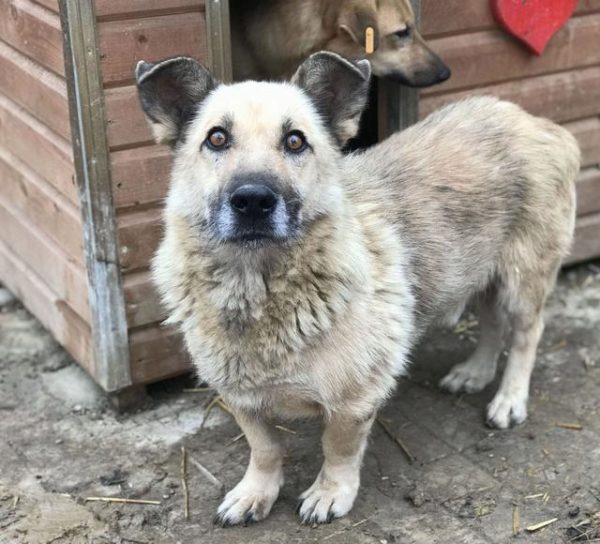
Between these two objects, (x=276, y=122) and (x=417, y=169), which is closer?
(x=276, y=122)

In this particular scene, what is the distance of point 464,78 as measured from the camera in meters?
4.38

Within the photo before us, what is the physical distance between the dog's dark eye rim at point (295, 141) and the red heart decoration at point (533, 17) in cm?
182

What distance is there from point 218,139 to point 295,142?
9.8 inches

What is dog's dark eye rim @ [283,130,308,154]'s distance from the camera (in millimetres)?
2893

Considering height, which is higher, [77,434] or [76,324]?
[76,324]

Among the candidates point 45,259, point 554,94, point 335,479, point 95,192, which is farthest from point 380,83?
point 335,479

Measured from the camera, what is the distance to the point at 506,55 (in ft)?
14.6

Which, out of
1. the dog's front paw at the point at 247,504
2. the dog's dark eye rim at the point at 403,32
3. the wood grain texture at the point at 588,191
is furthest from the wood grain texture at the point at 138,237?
the wood grain texture at the point at 588,191

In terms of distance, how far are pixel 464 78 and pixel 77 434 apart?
2480 millimetres

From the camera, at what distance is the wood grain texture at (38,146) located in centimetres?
380

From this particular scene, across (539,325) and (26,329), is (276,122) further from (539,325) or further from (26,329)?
(26,329)

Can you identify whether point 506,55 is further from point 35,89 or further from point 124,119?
point 35,89

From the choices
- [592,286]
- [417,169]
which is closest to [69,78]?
[417,169]

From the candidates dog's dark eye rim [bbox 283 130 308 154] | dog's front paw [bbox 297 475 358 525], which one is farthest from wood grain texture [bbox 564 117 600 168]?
dog's front paw [bbox 297 475 358 525]
